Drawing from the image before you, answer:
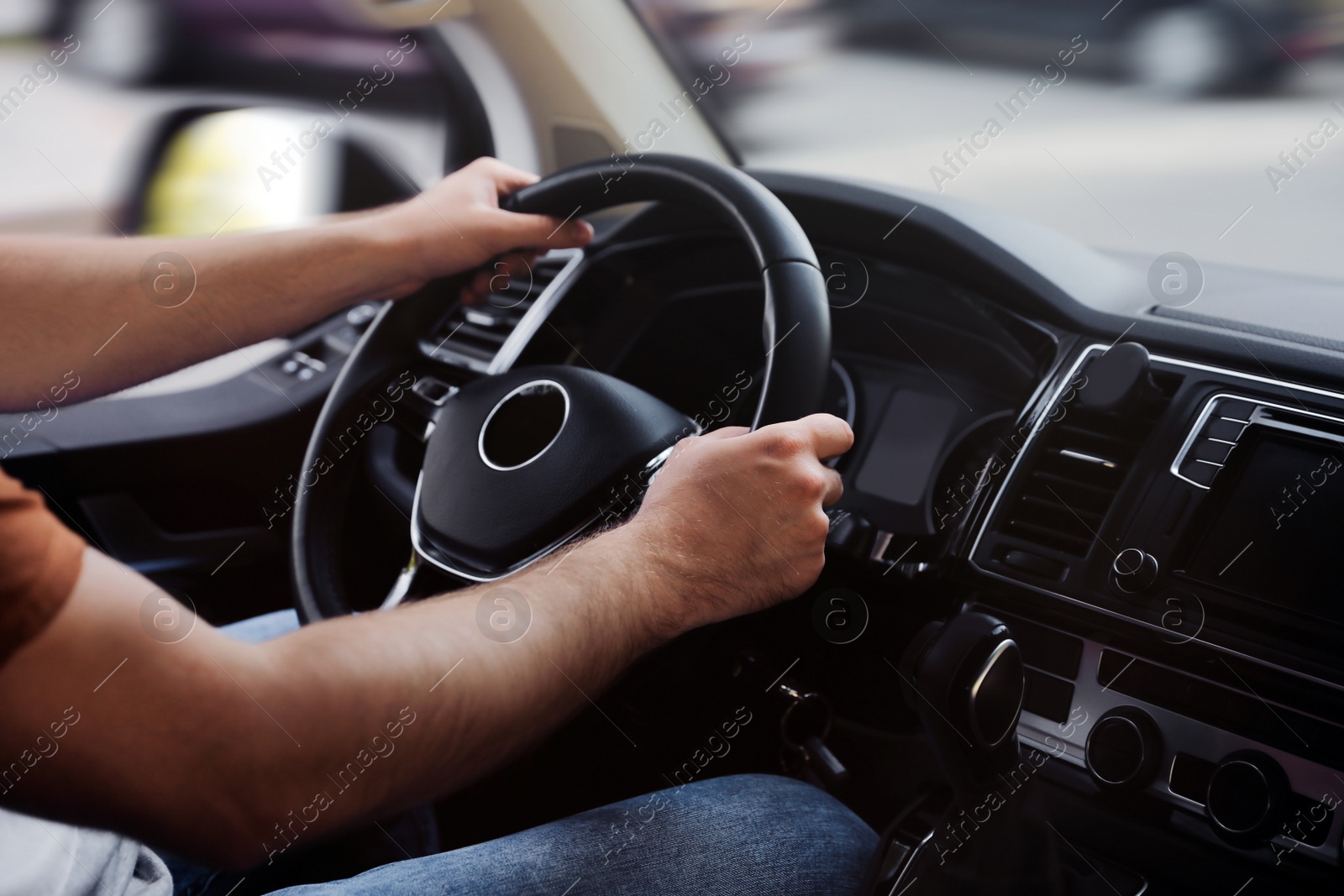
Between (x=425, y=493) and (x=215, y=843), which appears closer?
(x=215, y=843)

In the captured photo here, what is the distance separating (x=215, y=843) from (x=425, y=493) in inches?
19.9

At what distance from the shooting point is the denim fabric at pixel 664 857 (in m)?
0.86

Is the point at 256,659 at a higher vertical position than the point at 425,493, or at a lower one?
higher

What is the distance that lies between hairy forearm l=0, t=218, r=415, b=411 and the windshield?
81cm

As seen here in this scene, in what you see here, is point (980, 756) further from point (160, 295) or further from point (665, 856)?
point (160, 295)

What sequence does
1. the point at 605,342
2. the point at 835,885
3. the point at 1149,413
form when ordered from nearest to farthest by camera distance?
the point at 835,885 < the point at 1149,413 < the point at 605,342

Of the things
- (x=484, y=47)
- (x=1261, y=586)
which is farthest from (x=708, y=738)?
(x=484, y=47)

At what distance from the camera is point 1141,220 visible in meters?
1.70

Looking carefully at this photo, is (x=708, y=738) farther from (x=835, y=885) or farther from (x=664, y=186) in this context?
(x=664, y=186)

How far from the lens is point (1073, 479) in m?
1.07

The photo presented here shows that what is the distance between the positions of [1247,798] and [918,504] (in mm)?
477

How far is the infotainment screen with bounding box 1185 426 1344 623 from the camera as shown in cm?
92

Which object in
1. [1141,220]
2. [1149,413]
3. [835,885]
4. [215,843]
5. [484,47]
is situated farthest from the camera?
[484,47]

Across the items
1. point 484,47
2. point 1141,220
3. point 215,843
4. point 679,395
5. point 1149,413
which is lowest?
point 1141,220
